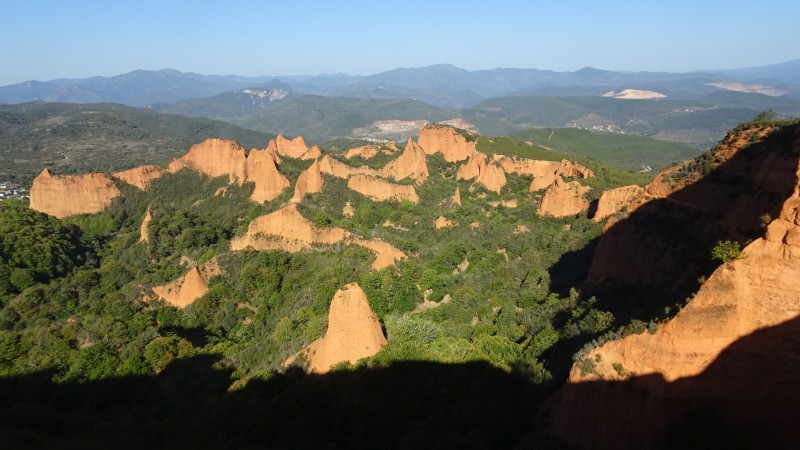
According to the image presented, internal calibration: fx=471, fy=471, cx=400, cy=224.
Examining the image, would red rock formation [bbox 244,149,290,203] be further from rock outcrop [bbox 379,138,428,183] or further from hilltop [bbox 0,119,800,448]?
rock outcrop [bbox 379,138,428,183]

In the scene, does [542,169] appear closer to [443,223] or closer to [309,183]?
[443,223]

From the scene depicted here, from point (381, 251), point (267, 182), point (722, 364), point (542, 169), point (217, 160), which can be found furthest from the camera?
point (217, 160)

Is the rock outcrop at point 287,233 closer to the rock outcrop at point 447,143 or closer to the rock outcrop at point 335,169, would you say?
the rock outcrop at point 335,169

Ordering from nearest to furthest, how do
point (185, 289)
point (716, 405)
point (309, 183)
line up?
point (716, 405)
point (185, 289)
point (309, 183)

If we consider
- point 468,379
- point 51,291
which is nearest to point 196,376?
point 468,379

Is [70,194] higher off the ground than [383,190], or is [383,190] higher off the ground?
[383,190]

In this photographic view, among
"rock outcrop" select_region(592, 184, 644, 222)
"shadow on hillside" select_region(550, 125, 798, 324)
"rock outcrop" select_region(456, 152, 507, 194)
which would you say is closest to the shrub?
"shadow on hillside" select_region(550, 125, 798, 324)

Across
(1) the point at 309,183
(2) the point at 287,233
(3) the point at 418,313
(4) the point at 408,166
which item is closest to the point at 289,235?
(2) the point at 287,233
